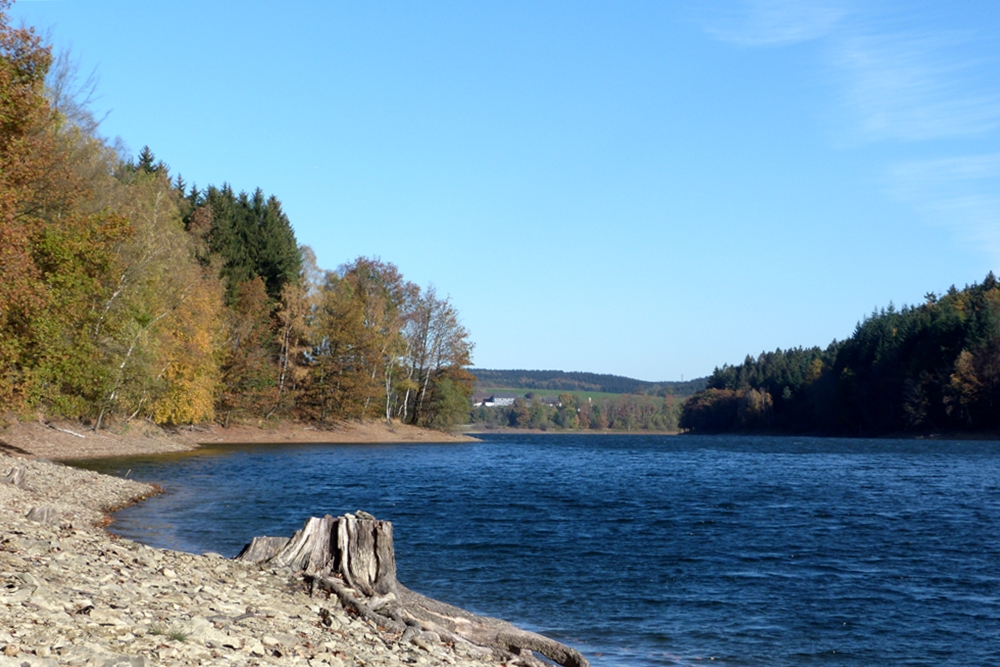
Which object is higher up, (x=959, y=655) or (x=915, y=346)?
(x=915, y=346)

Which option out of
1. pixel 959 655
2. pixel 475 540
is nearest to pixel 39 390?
pixel 475 540

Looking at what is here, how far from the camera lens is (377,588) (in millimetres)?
12969

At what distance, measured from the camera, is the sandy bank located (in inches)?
1494

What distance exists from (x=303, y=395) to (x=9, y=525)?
69044 millimetres

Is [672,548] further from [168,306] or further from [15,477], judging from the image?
[168,306]

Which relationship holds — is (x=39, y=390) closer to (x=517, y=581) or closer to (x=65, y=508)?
(x=65, y=508)

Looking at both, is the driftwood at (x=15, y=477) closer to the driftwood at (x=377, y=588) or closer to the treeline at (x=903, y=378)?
the driftwood at (x=377, y=588)

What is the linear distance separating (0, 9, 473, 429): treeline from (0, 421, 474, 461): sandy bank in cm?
110

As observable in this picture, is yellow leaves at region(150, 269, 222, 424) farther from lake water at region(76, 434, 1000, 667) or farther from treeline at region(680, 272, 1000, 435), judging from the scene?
treeline at region(680, 272, 1000, 435)

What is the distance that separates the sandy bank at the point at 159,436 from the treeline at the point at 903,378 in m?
68.5

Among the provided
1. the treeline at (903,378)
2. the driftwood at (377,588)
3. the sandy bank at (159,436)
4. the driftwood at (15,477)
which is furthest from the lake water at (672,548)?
the treeline at (903,378)

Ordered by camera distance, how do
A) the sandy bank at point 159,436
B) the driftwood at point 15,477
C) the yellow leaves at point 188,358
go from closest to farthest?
1. the driftwood at point 15,477
2. the sandy bank at point 159,436
3. the yellow leaves at point 188,358

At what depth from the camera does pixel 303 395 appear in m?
80.9

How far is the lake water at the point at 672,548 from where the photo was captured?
14453mm
